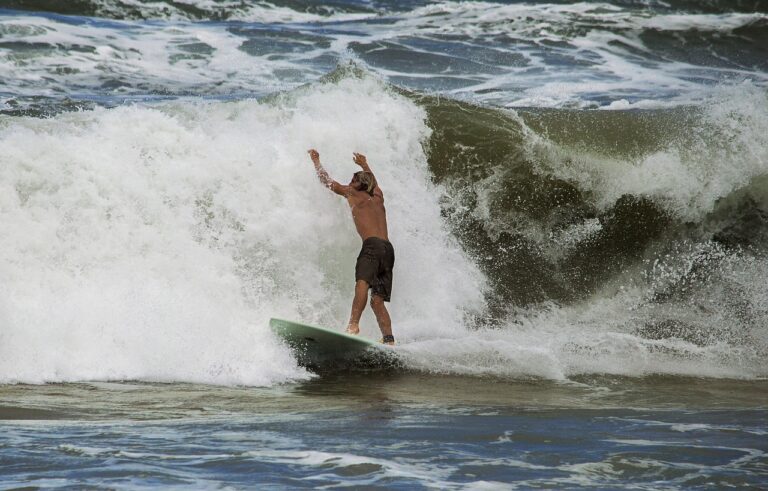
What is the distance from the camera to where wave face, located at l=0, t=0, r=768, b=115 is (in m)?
14.7

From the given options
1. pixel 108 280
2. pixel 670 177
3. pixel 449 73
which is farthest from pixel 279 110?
pixel 449 73

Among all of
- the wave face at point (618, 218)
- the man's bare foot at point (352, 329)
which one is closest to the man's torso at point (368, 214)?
the man's bare foot at point (352, 329)

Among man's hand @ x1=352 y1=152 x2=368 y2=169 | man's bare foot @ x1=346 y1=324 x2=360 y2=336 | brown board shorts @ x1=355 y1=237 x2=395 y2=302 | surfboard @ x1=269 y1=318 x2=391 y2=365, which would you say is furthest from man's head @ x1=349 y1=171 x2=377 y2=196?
surfboard @ x1=269 y1=318 x2=391 y2=365

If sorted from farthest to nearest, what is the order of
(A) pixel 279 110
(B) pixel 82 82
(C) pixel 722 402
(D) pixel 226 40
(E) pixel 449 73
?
(D) pixel 226 40 < (E) pixel 449 73 < (B) pixel 82 82 < (A) pixel 279 110 < (C) pixel 722 402

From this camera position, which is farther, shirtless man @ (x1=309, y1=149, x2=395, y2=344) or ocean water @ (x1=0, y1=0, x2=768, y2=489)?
shirtless man @ (x1=309, y1=149, x2=395, y2=344)

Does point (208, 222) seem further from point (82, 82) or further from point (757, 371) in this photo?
point (82, 82)

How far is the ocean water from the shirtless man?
45cm

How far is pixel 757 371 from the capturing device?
7.66 metres

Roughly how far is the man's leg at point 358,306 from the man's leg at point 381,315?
103 mm

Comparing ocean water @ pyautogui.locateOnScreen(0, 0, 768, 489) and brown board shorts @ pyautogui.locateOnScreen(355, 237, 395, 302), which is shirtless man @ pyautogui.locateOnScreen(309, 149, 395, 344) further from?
ocean water @ pyautogui.locateOnScreen(0, 0, 768, 489)

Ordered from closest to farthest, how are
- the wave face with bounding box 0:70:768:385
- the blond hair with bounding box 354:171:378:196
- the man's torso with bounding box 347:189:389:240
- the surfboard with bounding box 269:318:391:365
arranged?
the surfboard with bounding box 269:318:391:365 < the wave face with bounding box 0:70:768:385 < the man's torso with bounding box 347:189:389:240 < the blond hair with bounding box 354:171:378:196

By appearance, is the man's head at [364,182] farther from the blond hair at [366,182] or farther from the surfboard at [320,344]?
the surfboard at [320,344]

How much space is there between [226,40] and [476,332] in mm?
11522

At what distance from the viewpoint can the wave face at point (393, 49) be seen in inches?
579
